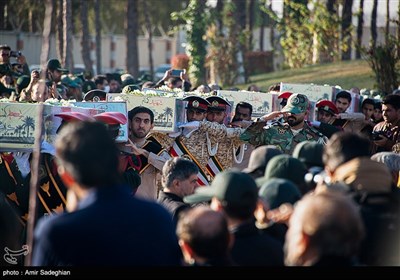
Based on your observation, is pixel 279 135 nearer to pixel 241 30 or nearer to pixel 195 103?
pixel 195 103

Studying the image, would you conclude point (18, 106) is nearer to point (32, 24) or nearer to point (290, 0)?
point (290, 0)

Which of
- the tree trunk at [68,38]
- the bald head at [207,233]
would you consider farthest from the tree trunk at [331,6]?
the bald head at [207,233]

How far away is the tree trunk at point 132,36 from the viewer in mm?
42875

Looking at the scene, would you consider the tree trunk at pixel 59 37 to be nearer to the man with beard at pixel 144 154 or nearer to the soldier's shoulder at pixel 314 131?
the soldier's shoulder at pixel 314 131

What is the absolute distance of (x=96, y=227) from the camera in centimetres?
512

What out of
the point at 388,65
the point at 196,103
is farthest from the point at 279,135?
the point at 388,65

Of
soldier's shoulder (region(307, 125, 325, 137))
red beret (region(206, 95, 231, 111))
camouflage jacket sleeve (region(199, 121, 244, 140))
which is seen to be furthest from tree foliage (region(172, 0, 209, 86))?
soldier's shoulder (region(307, 125, 325, 137))

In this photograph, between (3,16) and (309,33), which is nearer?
(309,33)

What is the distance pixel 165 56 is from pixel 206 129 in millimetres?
64085

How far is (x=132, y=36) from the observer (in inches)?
1722

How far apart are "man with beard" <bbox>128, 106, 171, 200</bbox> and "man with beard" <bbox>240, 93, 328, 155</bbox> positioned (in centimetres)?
125

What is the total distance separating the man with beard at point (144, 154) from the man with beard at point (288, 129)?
125cm

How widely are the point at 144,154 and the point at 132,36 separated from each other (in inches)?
1272

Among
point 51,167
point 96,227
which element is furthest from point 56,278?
point 51,167
